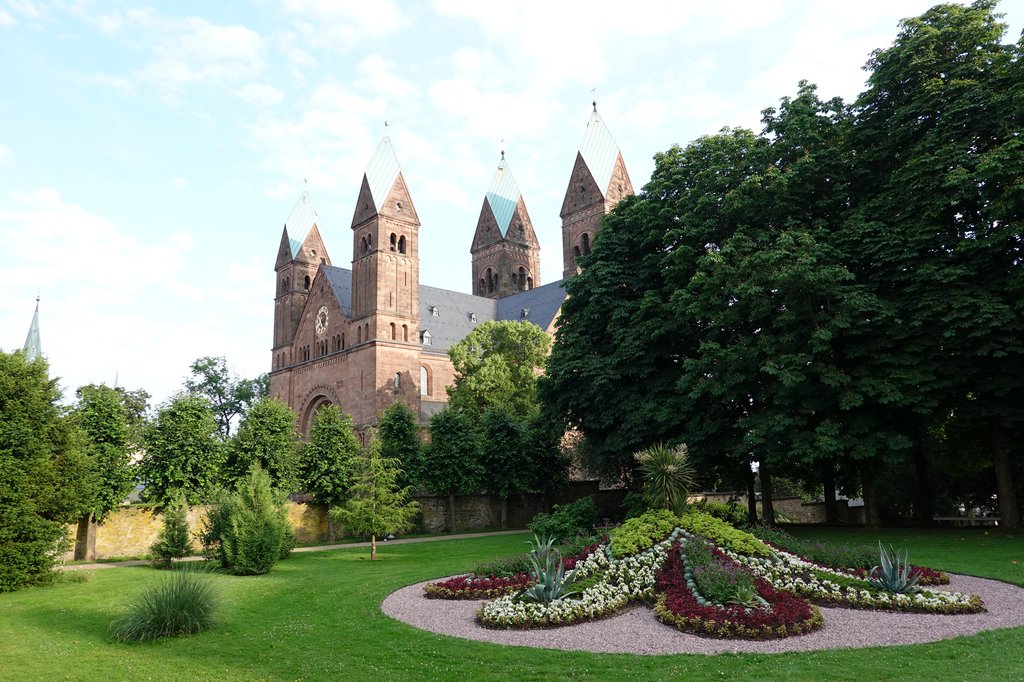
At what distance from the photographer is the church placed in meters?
54.7

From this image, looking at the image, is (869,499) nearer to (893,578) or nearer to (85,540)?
(893,578)

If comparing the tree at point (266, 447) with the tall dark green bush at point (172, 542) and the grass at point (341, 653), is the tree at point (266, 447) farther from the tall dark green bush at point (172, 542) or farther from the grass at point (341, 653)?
the grass at point (341, 653)

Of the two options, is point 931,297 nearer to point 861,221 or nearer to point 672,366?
point 861,221

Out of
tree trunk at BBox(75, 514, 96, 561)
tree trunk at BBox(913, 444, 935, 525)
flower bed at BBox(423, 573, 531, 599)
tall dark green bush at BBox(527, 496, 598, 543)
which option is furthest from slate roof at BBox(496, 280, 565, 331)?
flower bed at BBox(423, 573, 531, 599)

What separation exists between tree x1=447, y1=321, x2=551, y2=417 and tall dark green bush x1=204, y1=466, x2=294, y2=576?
24.6 m

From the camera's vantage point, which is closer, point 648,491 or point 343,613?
point 343,613

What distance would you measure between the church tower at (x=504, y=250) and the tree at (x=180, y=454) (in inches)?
2166

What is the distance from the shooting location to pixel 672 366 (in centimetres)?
2705

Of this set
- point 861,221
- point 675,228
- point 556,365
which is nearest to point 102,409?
point 556,365

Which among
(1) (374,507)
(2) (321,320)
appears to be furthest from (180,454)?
(2) (321,320)

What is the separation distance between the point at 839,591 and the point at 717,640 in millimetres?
3603

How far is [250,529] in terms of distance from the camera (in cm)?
1906

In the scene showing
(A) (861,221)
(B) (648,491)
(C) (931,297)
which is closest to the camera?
(B) (648,491)

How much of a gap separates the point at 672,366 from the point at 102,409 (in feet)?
68.6
